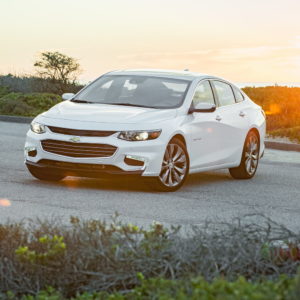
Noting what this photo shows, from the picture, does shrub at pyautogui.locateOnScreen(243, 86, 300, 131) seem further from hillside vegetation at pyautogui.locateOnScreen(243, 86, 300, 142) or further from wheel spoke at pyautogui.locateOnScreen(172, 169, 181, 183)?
wheel spoke at pyautogui.locateOnScreen(172, 169, 181, 183)

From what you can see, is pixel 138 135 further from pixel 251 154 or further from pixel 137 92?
pixel 251 154

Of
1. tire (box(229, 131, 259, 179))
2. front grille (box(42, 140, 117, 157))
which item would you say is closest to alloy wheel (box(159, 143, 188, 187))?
front grille (box(42, 140, 117, 157))

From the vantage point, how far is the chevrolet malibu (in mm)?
12219

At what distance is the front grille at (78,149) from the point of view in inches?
479

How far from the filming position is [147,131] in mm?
12289

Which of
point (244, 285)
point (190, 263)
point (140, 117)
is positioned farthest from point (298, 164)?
point (244, 285)

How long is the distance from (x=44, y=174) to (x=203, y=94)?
264 centimetres

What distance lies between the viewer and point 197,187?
13570 mm

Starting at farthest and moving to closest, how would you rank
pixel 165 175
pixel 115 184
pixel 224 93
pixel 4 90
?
pixel 4 90 → pixel 224 93 → pixel 115 184 → pixel 165 175

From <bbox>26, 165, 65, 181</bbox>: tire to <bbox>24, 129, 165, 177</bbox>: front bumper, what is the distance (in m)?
0.17

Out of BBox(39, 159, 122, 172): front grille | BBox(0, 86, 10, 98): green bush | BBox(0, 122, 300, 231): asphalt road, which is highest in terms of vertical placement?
BBox(0, 86, 10, 98): green bush

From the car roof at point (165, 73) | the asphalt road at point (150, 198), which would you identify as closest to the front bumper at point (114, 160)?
the asphalt road at point (150, 198)

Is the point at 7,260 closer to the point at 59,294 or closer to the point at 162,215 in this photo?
the point at 59,294

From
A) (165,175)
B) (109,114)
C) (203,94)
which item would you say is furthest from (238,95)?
(109,114)
